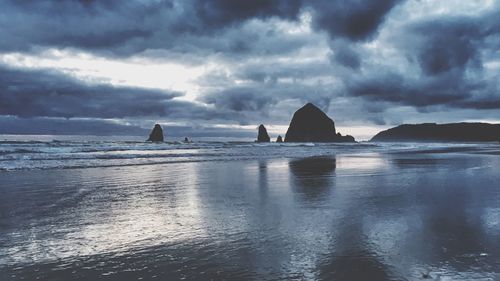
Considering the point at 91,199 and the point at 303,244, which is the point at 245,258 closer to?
the point at 303,244

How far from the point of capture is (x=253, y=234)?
716cm

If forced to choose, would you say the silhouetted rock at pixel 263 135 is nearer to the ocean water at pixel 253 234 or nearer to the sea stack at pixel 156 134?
the sea stack at pixel 156 134

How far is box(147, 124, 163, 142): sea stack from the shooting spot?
437ft

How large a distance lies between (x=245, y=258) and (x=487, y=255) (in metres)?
3.85

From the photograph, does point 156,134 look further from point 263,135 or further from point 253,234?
point 253,234

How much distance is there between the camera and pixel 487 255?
18.8ft

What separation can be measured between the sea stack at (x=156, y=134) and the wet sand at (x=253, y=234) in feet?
402

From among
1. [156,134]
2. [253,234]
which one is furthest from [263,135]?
[253,234]

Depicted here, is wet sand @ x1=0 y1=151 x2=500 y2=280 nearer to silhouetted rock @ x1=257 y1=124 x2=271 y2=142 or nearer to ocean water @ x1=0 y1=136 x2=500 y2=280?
ocean water @ x1=0 y1=136 x2=500 y2=280

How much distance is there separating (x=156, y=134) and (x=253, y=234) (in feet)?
435

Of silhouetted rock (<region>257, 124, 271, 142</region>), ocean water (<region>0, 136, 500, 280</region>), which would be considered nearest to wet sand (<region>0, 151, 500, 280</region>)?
ocean water (<region>0, 136, 500, 280</region>)

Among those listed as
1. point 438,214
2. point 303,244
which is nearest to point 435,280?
point 303,244

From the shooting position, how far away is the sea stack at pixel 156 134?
133325 mm

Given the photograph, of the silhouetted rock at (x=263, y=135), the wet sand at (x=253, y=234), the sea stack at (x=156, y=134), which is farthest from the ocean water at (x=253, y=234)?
the silhouetted rock at (x=263, y=135)
